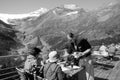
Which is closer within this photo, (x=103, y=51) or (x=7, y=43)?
(x=103, y=51)

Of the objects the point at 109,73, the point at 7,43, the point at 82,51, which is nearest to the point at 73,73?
the point at 82,51

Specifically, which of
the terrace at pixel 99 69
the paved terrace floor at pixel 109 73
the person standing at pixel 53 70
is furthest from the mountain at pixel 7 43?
the person standing at pixel 53 70

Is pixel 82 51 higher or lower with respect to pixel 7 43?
lower

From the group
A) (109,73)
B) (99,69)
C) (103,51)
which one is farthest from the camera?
(103,51)

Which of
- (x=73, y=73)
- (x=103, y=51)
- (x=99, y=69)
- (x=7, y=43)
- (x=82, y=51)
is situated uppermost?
(x=7, y=43)

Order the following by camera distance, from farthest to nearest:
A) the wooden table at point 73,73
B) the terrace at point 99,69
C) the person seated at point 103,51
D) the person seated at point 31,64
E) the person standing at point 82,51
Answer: the person seated at point 103,51
the terrace at point 99,69
the person standing at point 82,51
the wooden table at point 73,73
the person seated at point 31,64

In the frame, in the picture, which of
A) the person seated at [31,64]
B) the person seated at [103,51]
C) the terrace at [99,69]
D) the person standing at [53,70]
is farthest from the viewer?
the person seated at [103,51]

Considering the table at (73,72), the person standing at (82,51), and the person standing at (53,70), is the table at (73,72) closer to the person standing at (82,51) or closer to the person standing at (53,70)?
the person standing at (82,51)

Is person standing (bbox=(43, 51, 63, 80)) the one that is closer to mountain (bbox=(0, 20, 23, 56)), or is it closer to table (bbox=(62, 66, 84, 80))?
table (bbox=(62, 66, 84, 80))

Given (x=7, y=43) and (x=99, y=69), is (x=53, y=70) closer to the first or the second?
(x=99, y=69)

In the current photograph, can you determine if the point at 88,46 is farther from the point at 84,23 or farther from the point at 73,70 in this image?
the point at 84,23

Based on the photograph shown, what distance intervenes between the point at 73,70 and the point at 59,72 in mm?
899

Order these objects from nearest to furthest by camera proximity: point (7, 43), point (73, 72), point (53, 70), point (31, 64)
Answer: point (53, 70) < point (31, 64) < point (73, 72) < point (7, 43)

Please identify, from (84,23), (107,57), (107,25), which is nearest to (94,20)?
(84,23)
